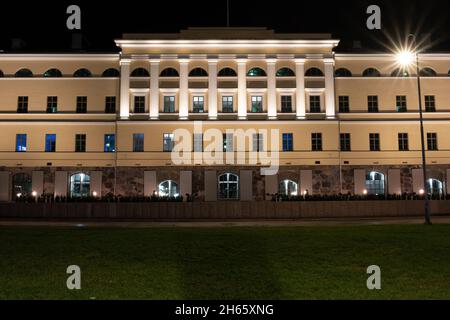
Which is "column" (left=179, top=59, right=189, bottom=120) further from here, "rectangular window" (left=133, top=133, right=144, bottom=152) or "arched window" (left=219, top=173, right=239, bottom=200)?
"arched window" (left=219, top=173, right=239, bottom=200)

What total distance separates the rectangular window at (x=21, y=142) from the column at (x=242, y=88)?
22.6m

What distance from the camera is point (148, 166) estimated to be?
46.8m

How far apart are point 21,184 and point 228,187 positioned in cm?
2151

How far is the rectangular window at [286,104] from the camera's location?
48250 mm

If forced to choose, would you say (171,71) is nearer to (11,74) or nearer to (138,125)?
(138,125)

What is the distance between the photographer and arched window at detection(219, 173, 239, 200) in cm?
4669

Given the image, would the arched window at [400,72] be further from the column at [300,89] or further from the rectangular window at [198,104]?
the rectangular window at [198,104]

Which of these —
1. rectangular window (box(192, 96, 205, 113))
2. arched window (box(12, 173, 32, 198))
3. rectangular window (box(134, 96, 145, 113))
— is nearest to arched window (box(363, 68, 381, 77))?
rectangular window (box(192, 96, 205, 113))

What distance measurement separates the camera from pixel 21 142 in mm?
47625

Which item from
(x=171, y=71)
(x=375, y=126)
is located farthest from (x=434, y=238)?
(x=171, y=71)

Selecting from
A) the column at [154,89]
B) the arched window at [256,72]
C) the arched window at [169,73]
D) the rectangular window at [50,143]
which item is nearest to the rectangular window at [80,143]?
the rectangular window at [50,143]

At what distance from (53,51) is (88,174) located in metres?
13.8

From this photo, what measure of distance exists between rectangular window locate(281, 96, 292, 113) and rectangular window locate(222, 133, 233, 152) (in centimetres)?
640

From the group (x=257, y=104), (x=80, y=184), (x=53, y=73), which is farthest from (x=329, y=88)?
(x=53, y=73)
